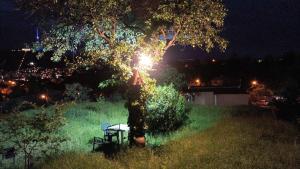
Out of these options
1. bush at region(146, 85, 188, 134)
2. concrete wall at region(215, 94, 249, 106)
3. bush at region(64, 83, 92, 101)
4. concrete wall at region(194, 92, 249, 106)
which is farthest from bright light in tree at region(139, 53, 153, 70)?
concrete wall at region(215, 94, 249, 106)

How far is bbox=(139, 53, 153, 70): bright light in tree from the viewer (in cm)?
1279

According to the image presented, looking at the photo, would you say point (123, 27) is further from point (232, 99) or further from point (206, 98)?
point (232, 99)

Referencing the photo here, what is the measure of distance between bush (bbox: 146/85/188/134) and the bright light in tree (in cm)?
304

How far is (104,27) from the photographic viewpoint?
12.3 m

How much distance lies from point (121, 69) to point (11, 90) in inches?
1640

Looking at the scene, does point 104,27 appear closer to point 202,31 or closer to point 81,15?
point 81,15

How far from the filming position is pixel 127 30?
42.4 ft

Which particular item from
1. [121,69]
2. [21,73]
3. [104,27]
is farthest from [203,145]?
[21,73]

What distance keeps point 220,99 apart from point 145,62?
30563mm

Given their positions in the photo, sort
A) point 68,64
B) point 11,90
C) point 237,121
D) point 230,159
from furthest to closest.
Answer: point 11,90 < point 237,121 < point 68,64 < point 230,159

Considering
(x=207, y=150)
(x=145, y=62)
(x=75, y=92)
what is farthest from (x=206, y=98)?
(x=207, y=150)

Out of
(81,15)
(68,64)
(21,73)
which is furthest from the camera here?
(21,73)

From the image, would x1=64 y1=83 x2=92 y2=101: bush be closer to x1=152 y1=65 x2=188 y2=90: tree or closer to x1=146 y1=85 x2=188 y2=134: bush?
x1=152 y1=65 x2=188 y2=90: tree

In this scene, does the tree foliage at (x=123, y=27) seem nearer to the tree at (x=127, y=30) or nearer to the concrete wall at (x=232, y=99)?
the tree at (x=127, y=30)
